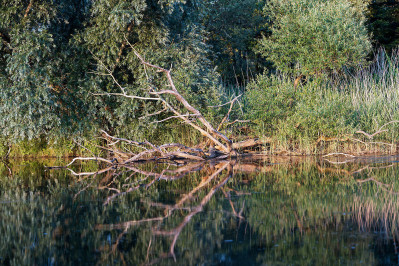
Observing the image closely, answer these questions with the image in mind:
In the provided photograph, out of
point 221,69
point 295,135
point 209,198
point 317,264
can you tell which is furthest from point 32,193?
point 221,69

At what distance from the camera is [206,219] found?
5.70 meters

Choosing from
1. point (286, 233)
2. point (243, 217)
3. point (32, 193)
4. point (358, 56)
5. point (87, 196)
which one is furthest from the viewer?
point (358, 56)

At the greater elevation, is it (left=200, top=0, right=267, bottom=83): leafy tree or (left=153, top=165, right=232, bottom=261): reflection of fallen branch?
(left=200, top=0, right=267, bottom=83): leafy tree

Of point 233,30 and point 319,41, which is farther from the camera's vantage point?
point 233,30

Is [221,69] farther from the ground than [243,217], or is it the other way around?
[221,69]

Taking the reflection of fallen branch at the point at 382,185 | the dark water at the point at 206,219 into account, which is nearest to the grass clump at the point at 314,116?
the dark water at the point at 206,219

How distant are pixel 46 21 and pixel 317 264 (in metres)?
12.6

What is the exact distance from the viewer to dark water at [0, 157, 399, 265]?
4.34 metres

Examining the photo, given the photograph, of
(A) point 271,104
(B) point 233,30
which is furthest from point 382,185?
(B) point 233,30

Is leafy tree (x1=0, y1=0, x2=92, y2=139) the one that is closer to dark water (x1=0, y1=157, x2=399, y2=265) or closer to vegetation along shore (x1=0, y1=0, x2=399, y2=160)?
vegetation along shore (x1=0, y1=0, x2=399, y2=160)

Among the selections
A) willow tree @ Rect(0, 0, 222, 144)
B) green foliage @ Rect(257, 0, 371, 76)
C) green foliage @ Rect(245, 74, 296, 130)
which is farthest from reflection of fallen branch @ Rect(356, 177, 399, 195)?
green foliage @ Rect(257, 0, 371, 76)

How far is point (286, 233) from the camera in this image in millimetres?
4996

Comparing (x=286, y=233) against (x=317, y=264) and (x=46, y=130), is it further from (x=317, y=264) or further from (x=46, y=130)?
(x=46, y=130)

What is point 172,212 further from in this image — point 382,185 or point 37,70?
point 37,70
